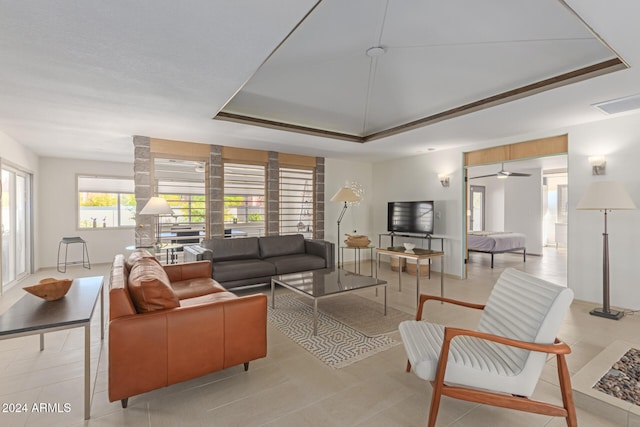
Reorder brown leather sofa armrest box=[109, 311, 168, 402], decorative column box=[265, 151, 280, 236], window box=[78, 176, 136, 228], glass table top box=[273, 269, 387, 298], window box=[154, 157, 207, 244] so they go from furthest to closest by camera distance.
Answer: window box=[78, 176, 136, 228], decorative column box=[265, 151, 280, 236], window box=[154, 157, 207, 244], glass table top box=[273, 269, 387, 298], brown leather sofa armrest box=[109, 311, 168, 402]

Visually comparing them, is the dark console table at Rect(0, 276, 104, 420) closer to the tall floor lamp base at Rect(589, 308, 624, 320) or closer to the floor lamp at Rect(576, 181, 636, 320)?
the floor lamp at Rect(576, 181, 636, 320)

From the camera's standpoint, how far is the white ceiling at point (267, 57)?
1.95 meters

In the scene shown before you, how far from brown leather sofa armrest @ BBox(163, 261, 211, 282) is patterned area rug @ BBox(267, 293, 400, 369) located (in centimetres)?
97

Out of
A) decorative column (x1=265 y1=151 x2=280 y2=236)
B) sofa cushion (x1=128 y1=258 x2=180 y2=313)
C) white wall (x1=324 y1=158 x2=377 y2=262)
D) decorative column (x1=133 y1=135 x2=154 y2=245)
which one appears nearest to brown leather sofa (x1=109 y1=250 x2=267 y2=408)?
sofa cushion (x1=128 y1=258 x2=180 y2=313)

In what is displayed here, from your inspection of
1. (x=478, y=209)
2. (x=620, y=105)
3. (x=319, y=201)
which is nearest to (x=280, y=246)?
(x=319, y=201)

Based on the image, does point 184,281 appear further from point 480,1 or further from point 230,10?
point 480,1

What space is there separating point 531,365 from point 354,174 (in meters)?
6.15

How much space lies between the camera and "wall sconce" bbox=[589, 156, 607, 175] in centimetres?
407

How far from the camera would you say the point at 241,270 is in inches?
180

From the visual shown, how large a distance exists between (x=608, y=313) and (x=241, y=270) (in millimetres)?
4713

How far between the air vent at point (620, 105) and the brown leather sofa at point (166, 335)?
14.0ft

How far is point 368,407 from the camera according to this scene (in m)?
2.06

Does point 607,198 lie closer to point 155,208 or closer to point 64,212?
point 155,208

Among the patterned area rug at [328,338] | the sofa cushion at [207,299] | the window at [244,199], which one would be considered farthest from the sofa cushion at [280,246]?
the sofa cushion at [207,299]
